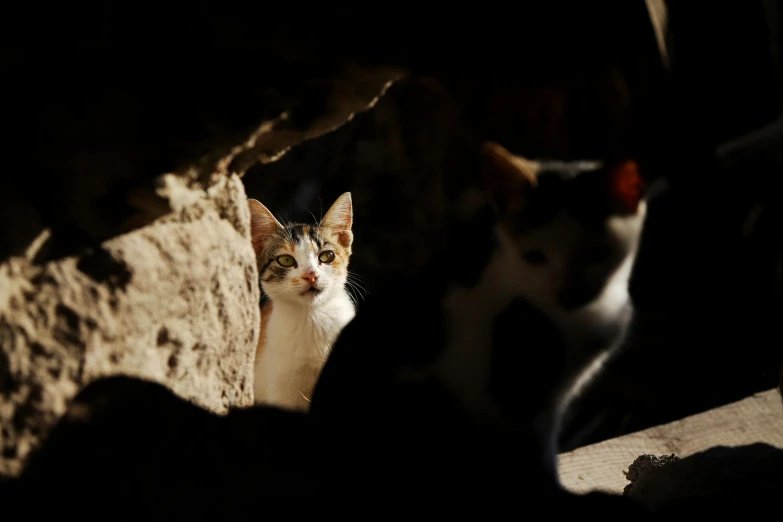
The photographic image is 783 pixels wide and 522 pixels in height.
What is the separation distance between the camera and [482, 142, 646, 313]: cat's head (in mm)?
1607

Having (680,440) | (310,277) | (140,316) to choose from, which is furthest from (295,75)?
(680,440)

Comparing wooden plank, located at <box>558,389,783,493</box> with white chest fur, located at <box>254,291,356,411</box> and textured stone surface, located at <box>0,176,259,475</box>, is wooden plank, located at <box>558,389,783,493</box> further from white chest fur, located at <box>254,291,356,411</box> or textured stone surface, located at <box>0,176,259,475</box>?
textured stone surface, located at <box>0,176,259,475</box>

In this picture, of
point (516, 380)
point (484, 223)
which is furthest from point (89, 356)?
point (484, 223)

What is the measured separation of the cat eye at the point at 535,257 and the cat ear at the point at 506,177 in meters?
0.11

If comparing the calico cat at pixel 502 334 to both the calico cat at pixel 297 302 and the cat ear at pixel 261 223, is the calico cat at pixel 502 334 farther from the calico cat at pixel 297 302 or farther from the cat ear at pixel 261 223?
the cat ear at pixel 261 223

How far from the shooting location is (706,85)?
1.71m

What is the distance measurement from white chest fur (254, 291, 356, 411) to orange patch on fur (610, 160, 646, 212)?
3.73 ft

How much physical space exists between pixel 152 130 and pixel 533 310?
0.90m

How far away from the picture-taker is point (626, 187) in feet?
5.23

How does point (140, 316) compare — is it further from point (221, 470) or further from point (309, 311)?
point (309, 311)

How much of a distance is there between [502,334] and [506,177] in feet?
1.18

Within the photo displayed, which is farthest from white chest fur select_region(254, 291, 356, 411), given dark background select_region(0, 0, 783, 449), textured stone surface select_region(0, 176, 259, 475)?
dark background select_region(0, 0, 783, 449)

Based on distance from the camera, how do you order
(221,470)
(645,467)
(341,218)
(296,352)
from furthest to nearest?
(341,218)
(296,352)
(645,467)
(221,470)

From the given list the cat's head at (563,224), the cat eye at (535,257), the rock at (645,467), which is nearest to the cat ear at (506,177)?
the cat's head at (563,224)
